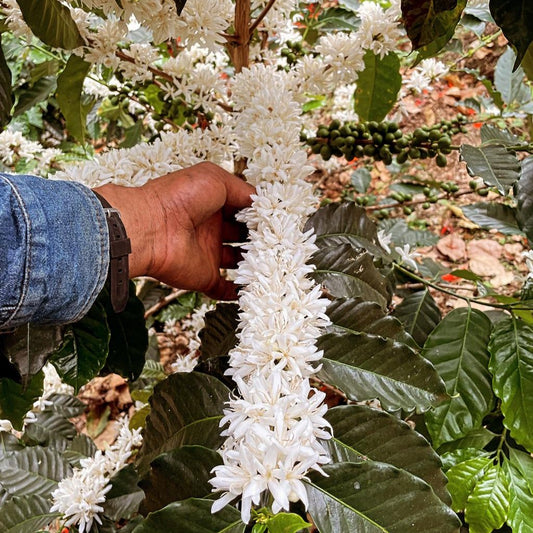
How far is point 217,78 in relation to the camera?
45.9 inches

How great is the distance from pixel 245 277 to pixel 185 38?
0.52m

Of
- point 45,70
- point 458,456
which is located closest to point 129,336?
point 458,456

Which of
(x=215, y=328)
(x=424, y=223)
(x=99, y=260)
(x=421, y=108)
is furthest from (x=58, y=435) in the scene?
(x=421, y=108)

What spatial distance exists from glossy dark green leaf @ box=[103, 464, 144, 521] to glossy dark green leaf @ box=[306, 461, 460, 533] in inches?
24.8

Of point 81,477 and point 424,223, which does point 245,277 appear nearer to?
point 81,477

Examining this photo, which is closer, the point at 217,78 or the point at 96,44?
the point at 96,44

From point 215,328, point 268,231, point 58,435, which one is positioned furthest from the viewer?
point 58,435

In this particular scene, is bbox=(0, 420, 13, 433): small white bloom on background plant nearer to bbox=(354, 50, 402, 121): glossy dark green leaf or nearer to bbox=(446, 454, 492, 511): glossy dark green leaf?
bbox=(446, 454, 492, 511): glossy dark green leaf

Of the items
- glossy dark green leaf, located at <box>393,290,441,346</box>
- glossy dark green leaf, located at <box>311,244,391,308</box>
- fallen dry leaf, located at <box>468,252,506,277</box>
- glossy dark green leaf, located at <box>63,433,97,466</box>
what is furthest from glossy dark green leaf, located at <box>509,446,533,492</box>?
fallen dry leaf, located at <box>468,252,506,277</box>

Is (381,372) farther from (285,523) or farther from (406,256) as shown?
(406,256)

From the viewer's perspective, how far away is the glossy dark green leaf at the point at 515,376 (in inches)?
33.4

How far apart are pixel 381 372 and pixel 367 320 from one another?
0.34 ft

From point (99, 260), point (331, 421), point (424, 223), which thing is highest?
point (99, 260)

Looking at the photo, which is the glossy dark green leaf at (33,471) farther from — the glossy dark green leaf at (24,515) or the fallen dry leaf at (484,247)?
the fallen dry leaf at (484,247)
